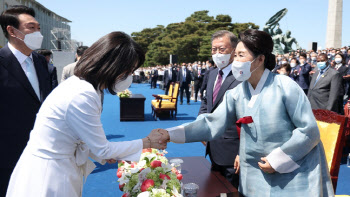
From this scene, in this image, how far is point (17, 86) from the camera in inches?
83.7

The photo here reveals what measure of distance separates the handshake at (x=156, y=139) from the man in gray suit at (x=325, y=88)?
3835mm

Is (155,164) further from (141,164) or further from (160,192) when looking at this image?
(160,192)

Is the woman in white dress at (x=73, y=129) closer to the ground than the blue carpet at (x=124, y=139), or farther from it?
farther from it

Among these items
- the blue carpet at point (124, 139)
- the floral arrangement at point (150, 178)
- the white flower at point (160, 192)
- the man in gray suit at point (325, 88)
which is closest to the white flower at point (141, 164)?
the floral arrangement at point (150, 178)

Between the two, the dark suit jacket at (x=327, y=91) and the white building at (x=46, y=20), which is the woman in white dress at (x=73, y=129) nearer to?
the dark suit jacket at (x=327, y=91)

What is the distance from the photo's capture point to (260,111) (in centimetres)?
157

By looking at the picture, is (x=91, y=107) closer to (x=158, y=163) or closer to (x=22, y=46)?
(x=158, y=163)

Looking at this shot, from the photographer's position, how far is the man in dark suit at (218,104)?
217 cm

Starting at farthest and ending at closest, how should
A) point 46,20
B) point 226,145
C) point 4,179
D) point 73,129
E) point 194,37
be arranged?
point 46,20 < point 194,37 < point 226,145 < point 4,179 < point 73,129

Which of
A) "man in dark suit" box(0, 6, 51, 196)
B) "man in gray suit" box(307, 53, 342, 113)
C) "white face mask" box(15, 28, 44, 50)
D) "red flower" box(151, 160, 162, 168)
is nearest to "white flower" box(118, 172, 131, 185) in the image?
"red flower" box(151, 160, 162, 168)

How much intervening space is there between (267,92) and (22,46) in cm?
189

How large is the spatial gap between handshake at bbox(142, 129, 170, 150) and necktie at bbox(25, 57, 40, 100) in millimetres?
1144

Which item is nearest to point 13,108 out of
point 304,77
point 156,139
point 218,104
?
point 156,139

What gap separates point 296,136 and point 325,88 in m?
4.15
